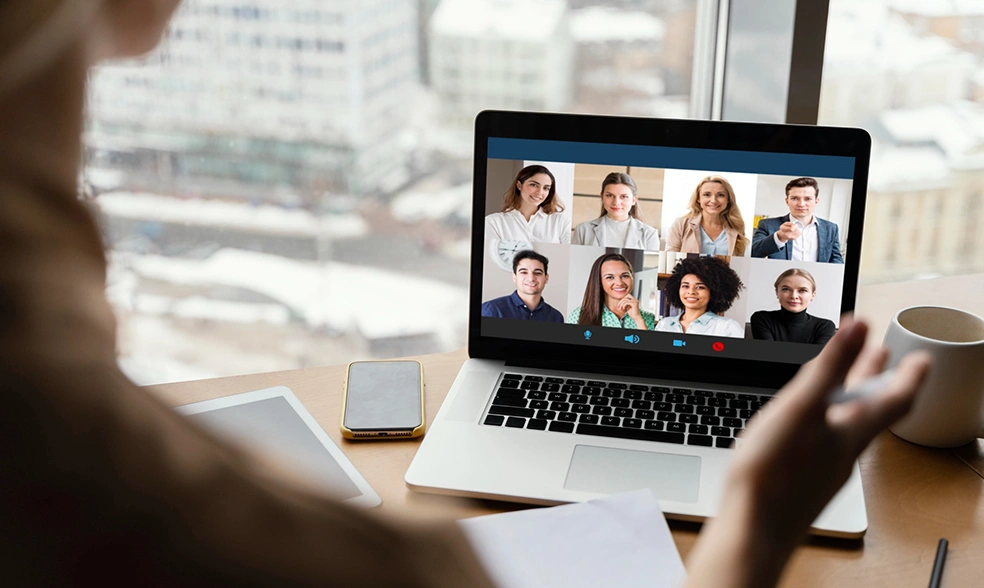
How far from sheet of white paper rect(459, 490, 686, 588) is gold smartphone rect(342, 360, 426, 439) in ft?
0.57

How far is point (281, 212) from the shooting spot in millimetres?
1842

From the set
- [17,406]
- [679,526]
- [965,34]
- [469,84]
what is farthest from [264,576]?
[965,34]

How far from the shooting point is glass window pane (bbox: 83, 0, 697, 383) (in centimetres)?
167

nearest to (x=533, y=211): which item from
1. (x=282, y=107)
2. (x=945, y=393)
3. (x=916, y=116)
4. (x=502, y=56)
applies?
(x=945, y=393)

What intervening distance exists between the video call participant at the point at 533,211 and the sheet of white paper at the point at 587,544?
0.32m

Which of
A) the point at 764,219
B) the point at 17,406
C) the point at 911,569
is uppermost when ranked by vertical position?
the point at 17,406

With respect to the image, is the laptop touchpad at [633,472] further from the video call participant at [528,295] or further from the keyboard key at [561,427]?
the video call participant at [528,295]

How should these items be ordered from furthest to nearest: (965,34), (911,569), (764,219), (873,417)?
(965,34)
(764,219)
(911,569)
(873,417)

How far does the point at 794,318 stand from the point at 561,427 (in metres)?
0.28

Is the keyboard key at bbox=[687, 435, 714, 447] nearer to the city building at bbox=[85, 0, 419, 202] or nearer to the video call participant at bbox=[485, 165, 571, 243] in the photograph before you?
the video call participant at bbox=[485, 165, 571, 243]

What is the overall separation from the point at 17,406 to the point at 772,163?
861 mm

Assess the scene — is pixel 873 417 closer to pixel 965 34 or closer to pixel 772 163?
pixel 772 163

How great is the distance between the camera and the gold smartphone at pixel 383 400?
896 millimetres

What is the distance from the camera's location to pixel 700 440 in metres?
0.87
